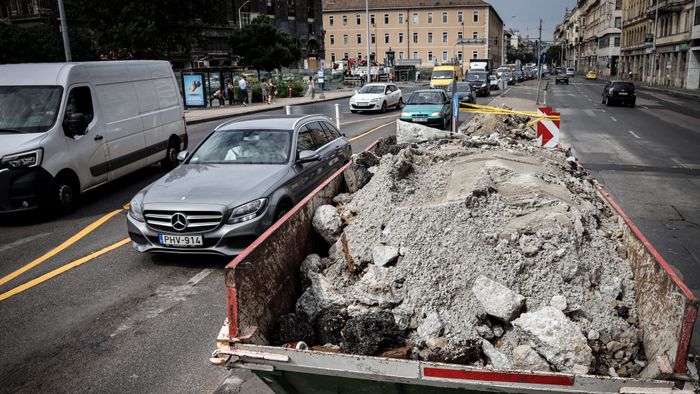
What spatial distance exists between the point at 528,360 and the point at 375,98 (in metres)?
27.6

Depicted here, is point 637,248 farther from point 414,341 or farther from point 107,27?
point 107,27

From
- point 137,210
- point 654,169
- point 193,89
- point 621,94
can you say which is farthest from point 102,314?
point 621,94

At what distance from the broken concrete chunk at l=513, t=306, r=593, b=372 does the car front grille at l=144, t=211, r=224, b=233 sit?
4011mm

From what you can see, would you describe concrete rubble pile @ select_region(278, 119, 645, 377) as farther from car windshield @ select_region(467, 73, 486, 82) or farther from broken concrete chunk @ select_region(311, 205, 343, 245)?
car windshield @ select_region(467, 73, 486, 82)

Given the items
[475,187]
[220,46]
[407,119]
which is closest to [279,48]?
[220,46]

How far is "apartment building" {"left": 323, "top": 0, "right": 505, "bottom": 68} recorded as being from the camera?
359 ft

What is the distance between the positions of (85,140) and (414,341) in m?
8.44

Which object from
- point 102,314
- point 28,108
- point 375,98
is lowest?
point 102,314

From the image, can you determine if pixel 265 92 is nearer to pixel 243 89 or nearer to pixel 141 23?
pixel 243 89

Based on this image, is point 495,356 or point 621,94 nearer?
point 495,356

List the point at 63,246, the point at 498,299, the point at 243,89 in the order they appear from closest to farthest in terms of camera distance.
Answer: the point at 498,299
the point at 63,246
the point at 243,89

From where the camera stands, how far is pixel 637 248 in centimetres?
420

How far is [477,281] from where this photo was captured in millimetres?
3879

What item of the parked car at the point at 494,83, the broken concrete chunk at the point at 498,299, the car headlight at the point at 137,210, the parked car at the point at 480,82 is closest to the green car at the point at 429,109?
the car headlight at the point at 137,210
